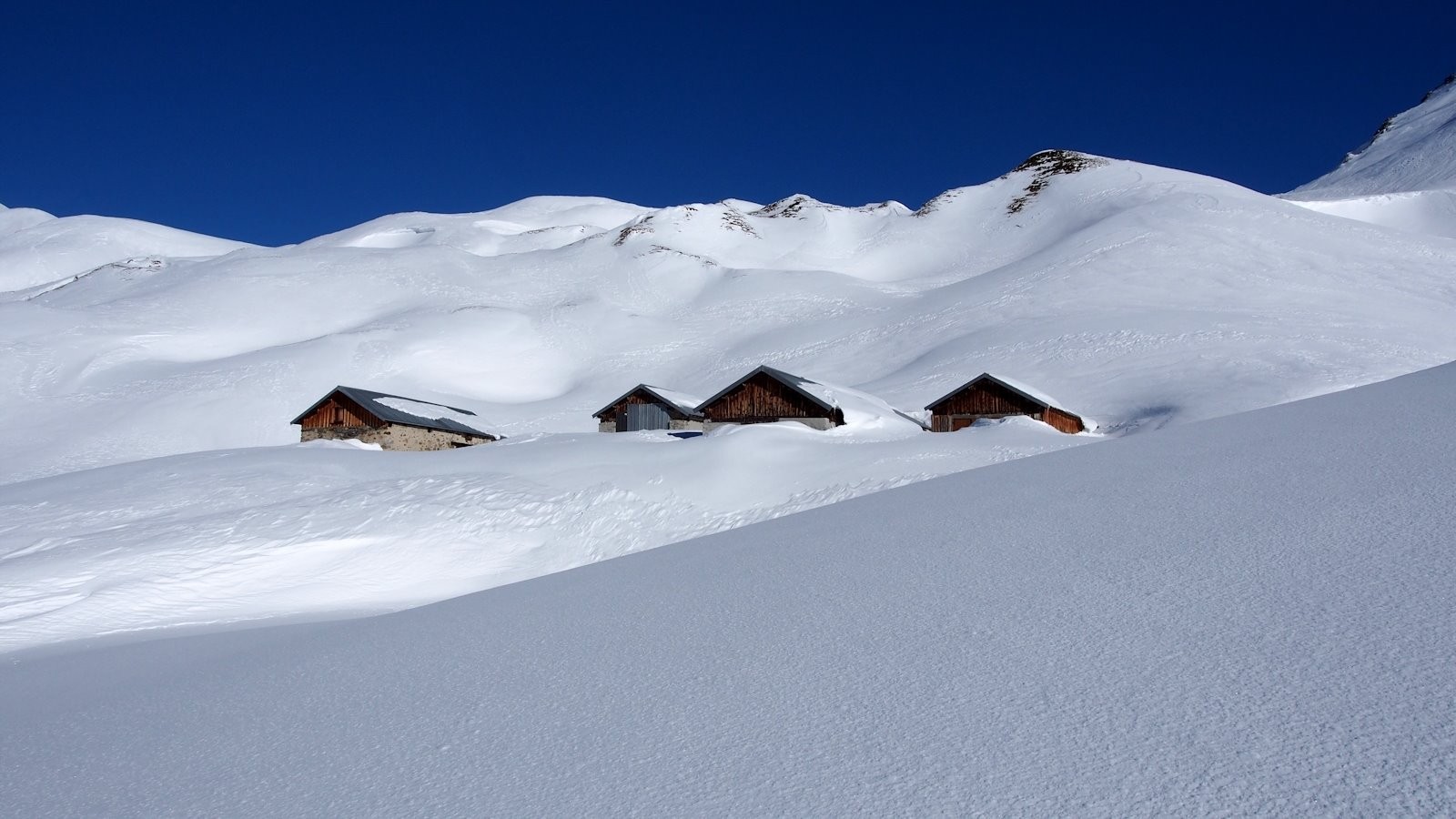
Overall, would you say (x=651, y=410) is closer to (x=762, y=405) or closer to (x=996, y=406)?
(x=762, y=405)

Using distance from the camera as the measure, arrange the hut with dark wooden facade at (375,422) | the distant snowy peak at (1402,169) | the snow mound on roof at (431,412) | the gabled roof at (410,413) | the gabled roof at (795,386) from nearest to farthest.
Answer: the gabled roof at (795,386)
the hut with dark wooden facade at (375,422)
the gabled roof at (410,413)
the snow mound on roof at (431,412)
the distant snowy peak at (1402,169)

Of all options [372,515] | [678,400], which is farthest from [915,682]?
[678,400]

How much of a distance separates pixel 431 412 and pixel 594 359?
1502 inches

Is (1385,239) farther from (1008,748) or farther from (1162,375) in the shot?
(1008,748)

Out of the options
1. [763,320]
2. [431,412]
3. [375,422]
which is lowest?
[375,422]

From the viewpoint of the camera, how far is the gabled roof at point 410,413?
50.6 m

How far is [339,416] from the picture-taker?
51438 mm

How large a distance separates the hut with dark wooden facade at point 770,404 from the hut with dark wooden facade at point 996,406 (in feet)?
18.3

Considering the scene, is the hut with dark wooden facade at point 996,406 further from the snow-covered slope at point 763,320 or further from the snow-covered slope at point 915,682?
the snow-covered slope at point 915,682

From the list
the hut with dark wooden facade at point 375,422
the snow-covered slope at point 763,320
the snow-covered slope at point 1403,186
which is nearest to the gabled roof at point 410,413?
the hut with dark wooden facade at point 375,422

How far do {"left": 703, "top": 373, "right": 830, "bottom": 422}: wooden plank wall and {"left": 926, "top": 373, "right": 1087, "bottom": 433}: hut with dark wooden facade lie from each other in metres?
6.36

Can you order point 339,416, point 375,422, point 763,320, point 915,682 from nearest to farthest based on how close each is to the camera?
point 915,682 → point 375,422 → point 339,416 → point 763,320

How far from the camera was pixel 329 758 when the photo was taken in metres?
5.21

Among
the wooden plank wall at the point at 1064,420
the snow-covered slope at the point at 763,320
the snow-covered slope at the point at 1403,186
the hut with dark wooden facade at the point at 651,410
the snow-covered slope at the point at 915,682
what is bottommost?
the snow-covered slope at the point at 915,682
